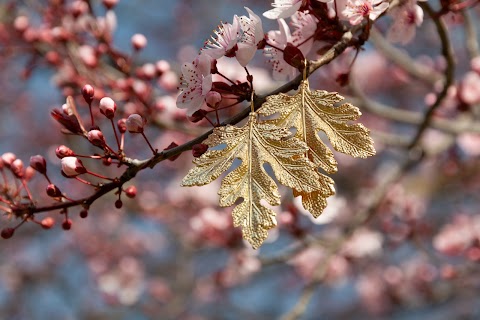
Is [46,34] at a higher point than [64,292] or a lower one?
higher

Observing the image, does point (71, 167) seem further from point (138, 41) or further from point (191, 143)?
point (138, 41)

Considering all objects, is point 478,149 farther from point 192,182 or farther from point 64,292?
point 64,292

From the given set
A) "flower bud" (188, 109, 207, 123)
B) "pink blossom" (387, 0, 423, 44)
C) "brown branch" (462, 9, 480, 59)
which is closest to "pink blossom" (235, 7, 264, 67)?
"flower bud" (188, 109, 207, 123)

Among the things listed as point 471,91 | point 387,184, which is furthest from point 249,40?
point 387,184

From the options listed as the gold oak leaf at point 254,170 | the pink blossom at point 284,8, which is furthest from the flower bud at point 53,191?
the pink blossom at point 284,8

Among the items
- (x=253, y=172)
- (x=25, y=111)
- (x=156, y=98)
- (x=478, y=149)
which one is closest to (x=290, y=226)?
(x=156, y=98)

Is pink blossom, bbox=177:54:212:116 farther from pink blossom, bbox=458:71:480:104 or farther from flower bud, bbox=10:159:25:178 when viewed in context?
pink blossom, bbox=458:71:480:104

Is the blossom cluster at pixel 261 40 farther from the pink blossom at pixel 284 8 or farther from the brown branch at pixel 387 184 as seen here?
the brown branch at pixel 387 184
